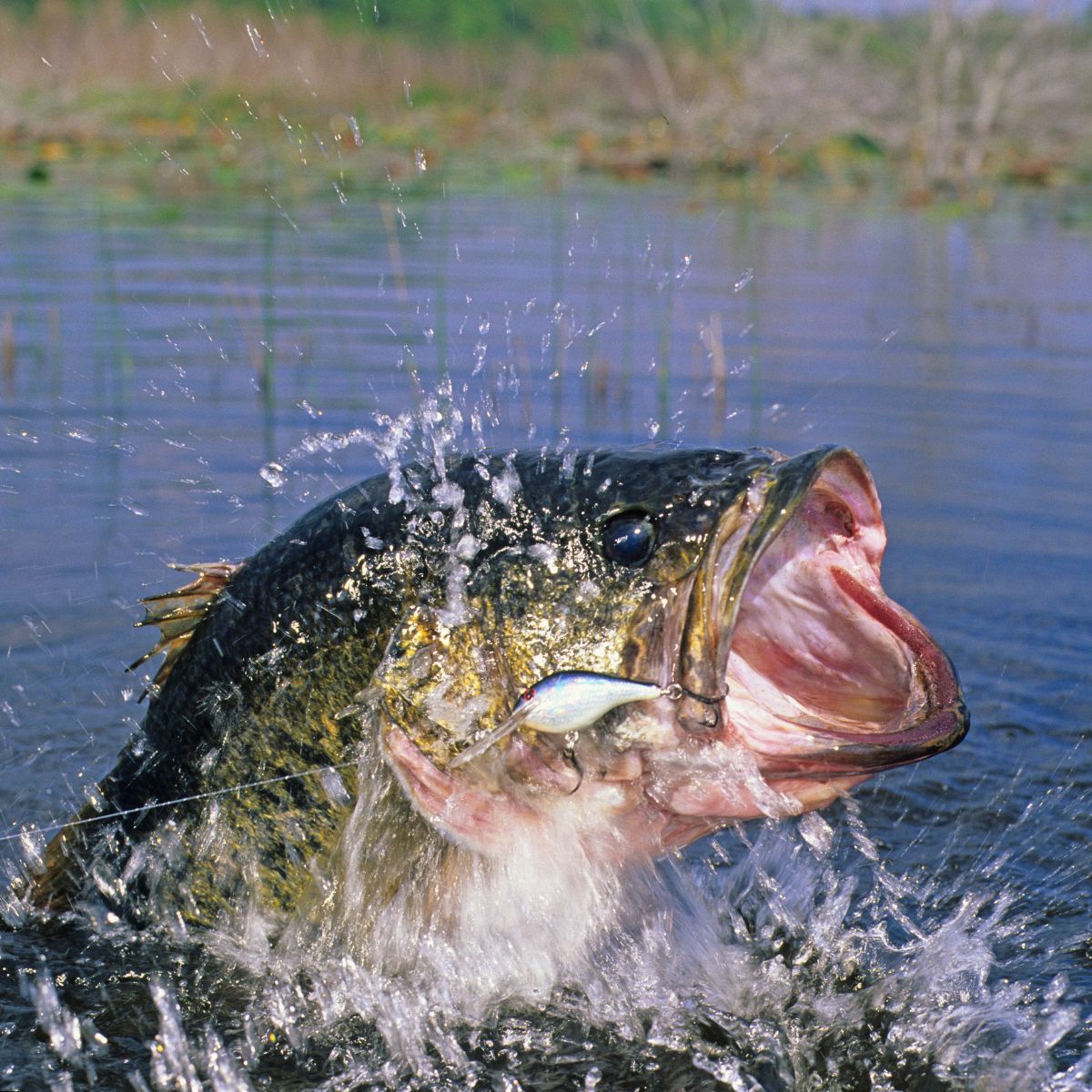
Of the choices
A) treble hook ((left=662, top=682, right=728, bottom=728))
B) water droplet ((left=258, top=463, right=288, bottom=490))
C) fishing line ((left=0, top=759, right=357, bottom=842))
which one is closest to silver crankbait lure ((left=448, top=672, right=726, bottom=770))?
treble hook ((left=662, top=682, right=728, bottom=728))

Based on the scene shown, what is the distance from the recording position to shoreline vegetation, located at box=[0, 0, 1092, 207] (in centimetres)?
2100

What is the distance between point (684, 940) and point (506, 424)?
14.2ft

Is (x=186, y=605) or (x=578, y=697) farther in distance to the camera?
(x=186, y=605)

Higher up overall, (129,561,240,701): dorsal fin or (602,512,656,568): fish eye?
(602,512,656,568): fish eye

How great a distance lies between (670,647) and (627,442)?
4380mm

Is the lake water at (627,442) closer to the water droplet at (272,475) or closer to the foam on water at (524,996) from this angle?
the foam on water at (524,996)

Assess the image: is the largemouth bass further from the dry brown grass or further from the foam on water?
the dry brown grass

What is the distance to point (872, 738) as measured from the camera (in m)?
Answer: 2.92

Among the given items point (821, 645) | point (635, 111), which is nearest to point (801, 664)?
point (821, 645)

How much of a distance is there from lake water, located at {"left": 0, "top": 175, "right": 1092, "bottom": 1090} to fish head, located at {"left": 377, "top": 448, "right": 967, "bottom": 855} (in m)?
0.69

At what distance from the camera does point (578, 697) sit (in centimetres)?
293

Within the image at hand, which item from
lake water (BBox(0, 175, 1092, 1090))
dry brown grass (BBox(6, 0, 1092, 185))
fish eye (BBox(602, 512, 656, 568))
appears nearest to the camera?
fish eye (BBox(602, 512, 656, 568))

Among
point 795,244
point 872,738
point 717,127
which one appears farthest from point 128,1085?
point 717,127

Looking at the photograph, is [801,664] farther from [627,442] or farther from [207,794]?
[627,442]
